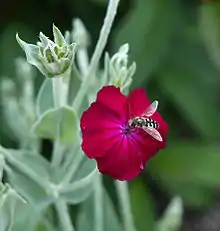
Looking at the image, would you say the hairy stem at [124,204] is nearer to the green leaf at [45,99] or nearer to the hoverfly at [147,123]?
the green leaf at [45,99]

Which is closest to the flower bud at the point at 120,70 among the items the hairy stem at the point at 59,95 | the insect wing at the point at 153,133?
the hairy stem at the point at 59,95

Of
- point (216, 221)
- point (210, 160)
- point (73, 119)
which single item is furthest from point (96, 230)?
point (216, 221)

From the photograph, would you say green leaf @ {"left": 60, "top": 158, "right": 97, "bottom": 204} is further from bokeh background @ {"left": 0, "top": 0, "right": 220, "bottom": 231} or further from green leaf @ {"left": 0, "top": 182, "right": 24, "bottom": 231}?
bokeh background @ {"left": 0, "top": 0, "right": 220, "bottom": 231}

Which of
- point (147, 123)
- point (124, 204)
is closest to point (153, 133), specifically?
point (147, 123)

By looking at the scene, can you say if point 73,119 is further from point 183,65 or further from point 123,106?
point 183,65

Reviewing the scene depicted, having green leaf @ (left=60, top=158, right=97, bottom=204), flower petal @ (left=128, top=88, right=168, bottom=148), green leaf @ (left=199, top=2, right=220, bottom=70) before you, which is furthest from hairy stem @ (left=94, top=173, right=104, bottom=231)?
green leaf @ (left=199, top=2, right=220, bottom=70)
